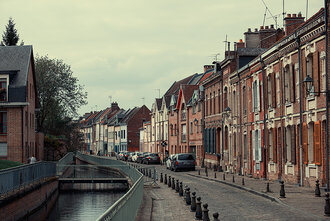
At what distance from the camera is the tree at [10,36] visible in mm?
69625

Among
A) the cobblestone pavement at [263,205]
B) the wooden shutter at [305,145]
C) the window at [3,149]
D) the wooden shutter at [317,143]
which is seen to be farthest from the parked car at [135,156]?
the wooden shutter at [317,143]

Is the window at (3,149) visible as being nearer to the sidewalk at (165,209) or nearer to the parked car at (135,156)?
the sidewalk at (165,209)

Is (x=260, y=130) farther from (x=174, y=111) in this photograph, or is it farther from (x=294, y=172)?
(x=174, y=111)

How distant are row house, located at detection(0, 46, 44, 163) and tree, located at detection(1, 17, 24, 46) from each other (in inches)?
934

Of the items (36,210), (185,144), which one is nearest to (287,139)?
(36,210)

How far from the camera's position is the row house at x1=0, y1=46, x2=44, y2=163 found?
4306 cm

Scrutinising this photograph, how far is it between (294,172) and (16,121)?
24517 millimetres

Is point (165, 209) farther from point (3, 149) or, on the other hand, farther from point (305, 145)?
point (3, 149)

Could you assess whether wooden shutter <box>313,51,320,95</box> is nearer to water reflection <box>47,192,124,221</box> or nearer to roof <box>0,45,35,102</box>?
water reflection <box>47,192,124,221</box>

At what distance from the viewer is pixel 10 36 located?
7012cm

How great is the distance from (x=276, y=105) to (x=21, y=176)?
14395 mm

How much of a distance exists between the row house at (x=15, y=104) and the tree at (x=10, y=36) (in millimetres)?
23733

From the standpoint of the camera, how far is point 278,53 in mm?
29500

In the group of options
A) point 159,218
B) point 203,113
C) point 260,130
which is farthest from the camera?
point 203,113
